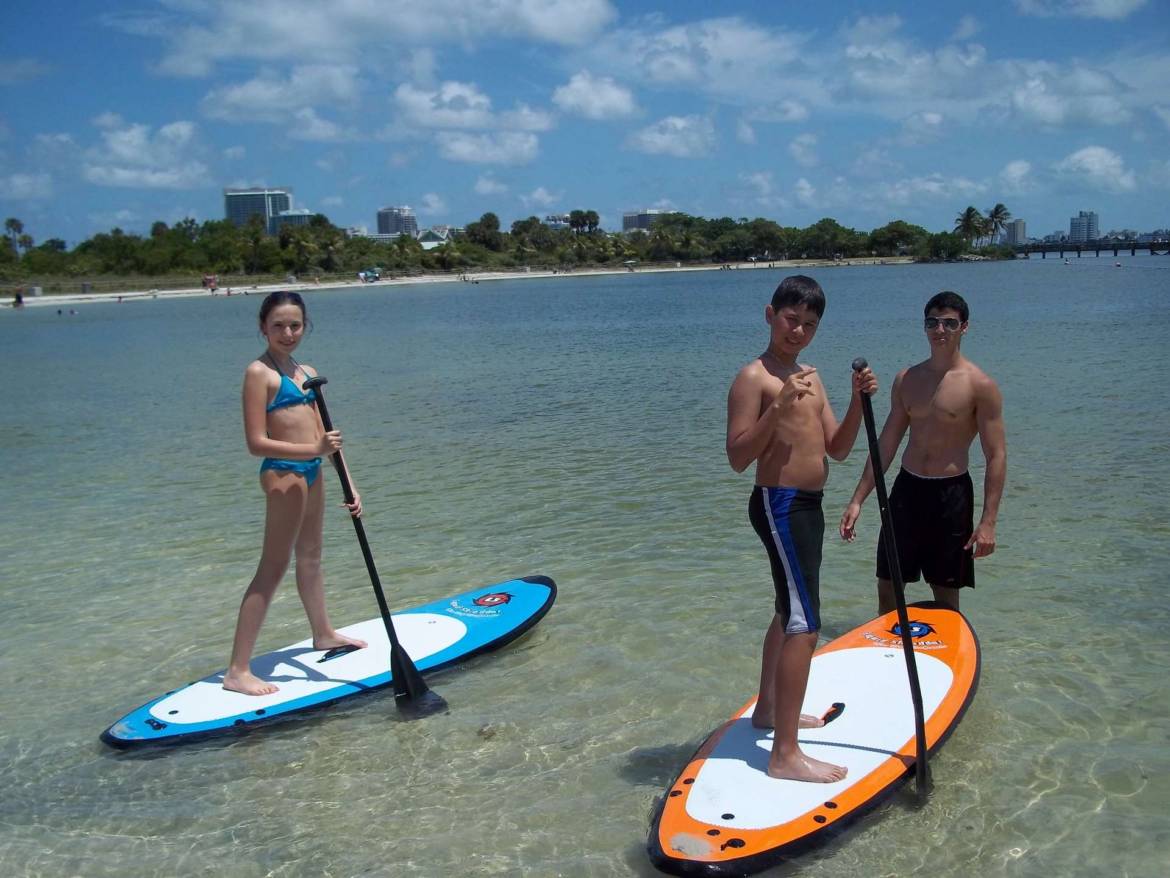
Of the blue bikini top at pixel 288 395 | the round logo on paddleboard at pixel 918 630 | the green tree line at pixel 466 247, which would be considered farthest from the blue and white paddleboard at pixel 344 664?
the green tree line at pixel 466 247

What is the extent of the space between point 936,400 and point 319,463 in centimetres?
346

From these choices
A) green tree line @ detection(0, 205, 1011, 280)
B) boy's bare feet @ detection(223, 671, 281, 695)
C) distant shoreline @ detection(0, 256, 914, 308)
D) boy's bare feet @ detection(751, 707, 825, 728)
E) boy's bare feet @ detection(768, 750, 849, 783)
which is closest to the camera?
boy's bare feet @ detection(768, 750, 849, 783)

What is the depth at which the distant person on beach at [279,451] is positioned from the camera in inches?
206

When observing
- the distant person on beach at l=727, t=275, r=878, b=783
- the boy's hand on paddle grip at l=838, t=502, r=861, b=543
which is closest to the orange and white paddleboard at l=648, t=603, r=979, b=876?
the distant person on beach at l=727, t=275, r=878, b=783

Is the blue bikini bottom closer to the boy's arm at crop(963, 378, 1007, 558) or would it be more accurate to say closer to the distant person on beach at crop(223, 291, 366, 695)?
the distant person on beach at crop(223, 291, 366, 695)

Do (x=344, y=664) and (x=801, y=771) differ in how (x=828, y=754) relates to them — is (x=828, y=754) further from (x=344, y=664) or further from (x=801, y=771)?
(x=344, y=664)

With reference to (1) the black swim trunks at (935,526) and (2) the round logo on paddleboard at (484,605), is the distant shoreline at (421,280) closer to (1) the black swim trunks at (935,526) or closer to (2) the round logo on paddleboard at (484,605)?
A: (2) the round logo on paddleboard at (484,605)

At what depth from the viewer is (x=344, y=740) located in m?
5.37

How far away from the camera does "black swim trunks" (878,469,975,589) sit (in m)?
5.25

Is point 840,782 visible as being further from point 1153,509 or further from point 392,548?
point 1153,509

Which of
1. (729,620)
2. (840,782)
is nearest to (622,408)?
(729,620)

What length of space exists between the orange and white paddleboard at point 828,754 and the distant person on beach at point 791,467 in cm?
20

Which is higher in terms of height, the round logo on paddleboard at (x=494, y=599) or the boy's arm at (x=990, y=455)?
the boy's arm at (x=990, y=455)

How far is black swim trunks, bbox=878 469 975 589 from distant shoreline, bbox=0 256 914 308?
92.4 meters
